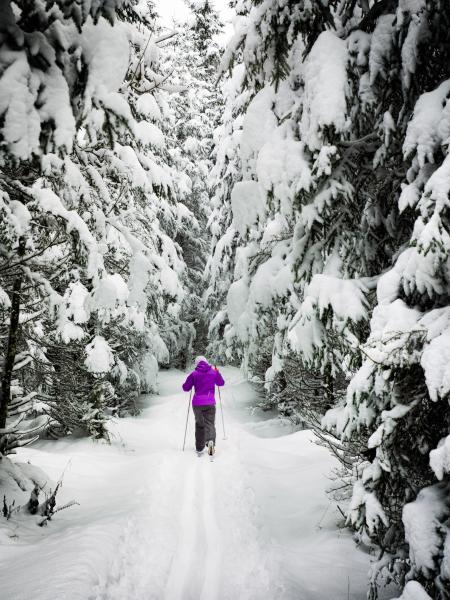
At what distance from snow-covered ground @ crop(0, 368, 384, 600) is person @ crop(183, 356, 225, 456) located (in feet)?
1.35

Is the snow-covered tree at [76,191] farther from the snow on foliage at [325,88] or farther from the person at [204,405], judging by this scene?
the person at [204,405]

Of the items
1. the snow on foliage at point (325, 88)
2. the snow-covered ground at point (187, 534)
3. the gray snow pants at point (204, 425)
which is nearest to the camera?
the snow on foliage at point (325, 88)

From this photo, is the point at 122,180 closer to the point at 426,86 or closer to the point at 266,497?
the point at 426,86

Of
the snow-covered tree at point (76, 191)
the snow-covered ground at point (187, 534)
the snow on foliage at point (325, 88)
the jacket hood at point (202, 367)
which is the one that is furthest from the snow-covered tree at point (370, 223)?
the jacket hood at point (202, 367)

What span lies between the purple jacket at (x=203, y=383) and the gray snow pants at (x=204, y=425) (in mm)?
133

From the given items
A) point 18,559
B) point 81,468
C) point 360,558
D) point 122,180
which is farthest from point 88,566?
point 122,180

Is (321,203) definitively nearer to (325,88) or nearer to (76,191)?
(325,88)

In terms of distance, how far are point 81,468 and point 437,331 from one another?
698 cm

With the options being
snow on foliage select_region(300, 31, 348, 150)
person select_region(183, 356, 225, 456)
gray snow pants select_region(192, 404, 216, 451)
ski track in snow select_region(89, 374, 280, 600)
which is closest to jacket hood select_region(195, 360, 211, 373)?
person select_region(183, 356, 225, 456)

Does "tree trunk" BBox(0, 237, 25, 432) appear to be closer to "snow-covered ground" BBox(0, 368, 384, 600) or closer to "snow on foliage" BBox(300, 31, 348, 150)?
"snow-covered ground" BBox(0, 368, 384, 600)

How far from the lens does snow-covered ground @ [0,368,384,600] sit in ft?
11.7

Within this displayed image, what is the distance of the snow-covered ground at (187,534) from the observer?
3561 millimetres

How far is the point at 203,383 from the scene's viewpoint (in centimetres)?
909

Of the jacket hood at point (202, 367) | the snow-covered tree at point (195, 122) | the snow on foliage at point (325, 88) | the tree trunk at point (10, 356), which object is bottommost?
the jacket hood at point (202, 367)
